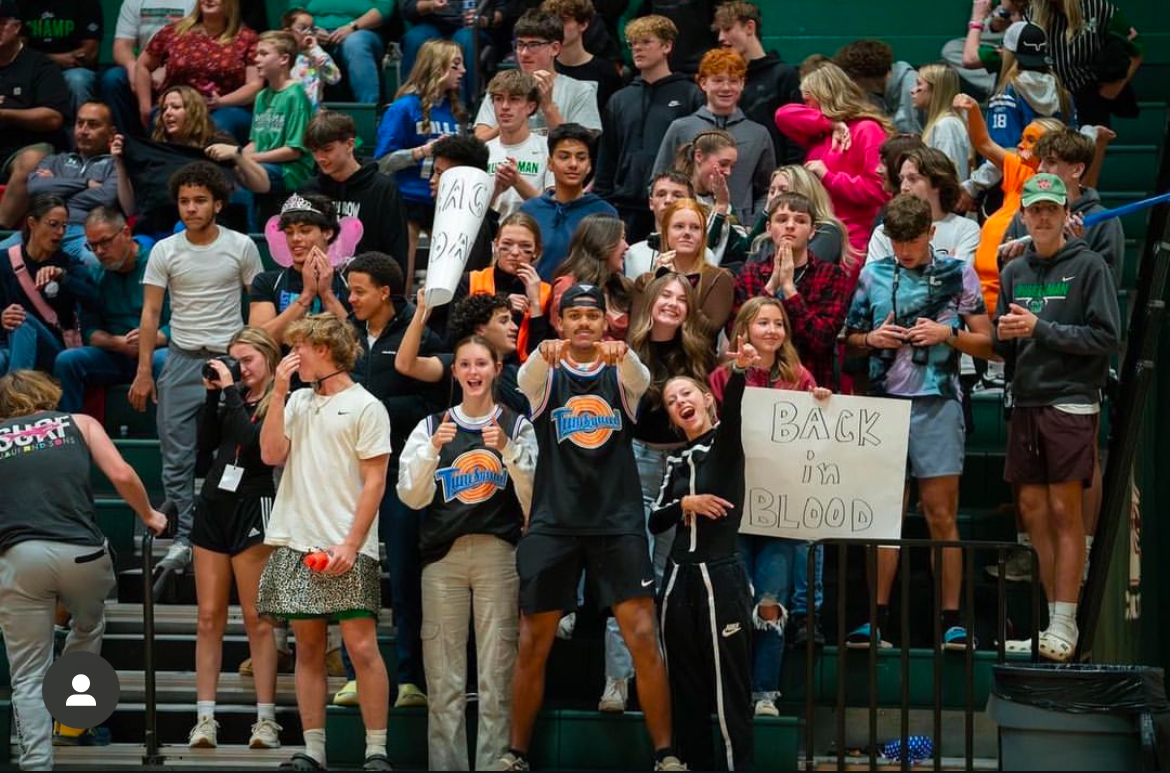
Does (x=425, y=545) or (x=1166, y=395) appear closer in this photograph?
(x=425, y=545)

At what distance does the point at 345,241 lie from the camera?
386 inches

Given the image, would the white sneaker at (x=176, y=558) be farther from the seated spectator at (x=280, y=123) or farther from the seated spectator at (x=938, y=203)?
the seated spectator at (x=938, y=203)

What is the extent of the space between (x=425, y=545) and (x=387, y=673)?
0.69 metres

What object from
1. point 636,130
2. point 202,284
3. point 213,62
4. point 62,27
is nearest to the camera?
point 202,284

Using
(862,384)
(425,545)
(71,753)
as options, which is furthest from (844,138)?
(71,753)

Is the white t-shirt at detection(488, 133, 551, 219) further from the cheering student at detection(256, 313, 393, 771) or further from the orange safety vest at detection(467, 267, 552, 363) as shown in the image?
the cheering student at detection(256, 313, 393, 771)

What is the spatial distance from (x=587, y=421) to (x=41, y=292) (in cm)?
413

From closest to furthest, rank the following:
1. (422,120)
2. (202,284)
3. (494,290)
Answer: (494,290)
(202,284)
(422,120)

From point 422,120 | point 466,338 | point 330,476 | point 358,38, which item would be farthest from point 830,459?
point 358,38

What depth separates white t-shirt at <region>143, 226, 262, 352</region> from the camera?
31.9 ft

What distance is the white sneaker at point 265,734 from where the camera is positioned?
8102mm

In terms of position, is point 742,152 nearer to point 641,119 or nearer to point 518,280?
point 641,119

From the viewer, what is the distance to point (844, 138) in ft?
33.2

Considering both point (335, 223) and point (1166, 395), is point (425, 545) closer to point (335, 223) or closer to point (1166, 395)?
point (335, 223)
